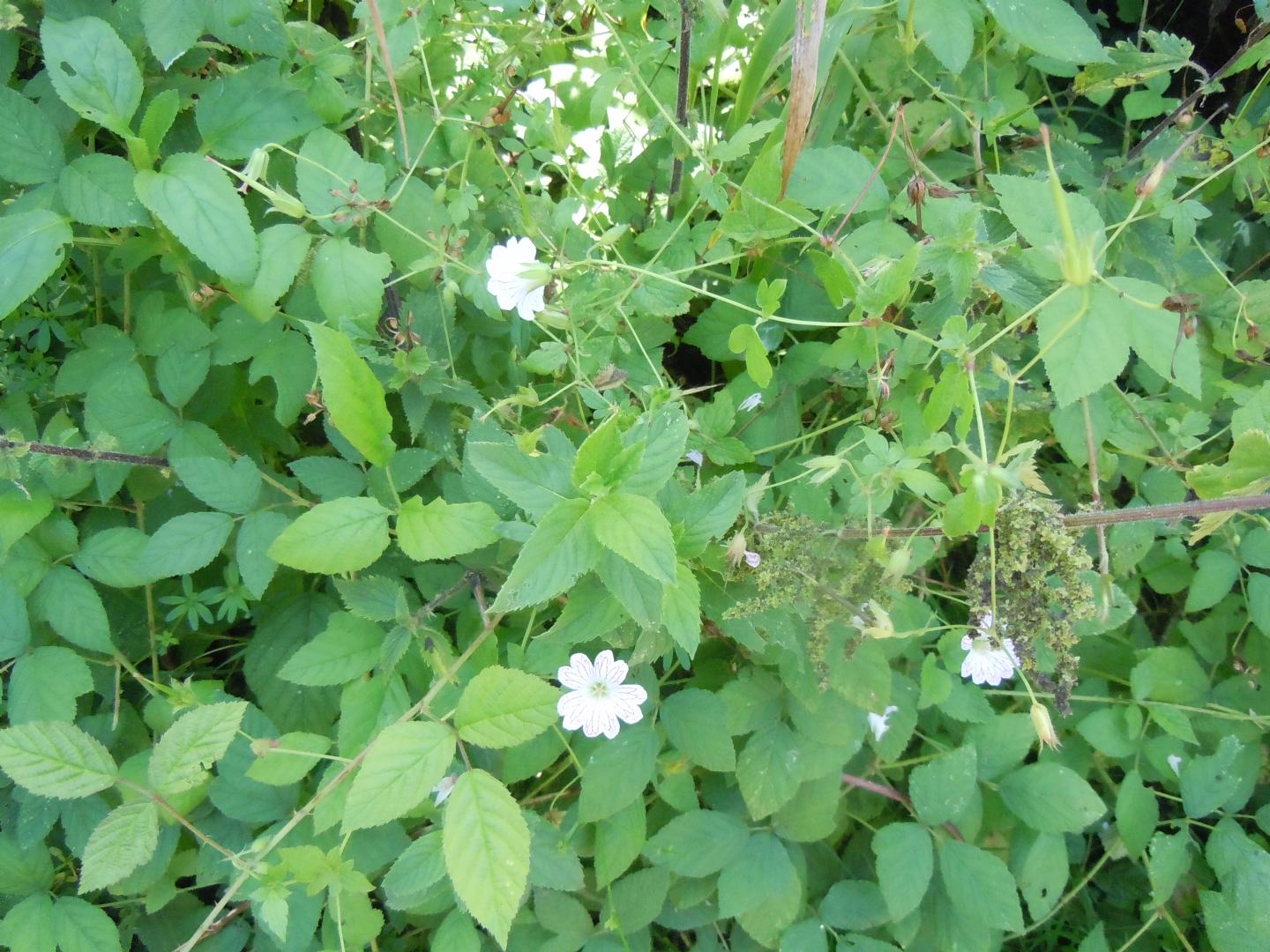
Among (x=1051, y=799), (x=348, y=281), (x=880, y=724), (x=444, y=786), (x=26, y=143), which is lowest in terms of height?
(x=1051, y=799)

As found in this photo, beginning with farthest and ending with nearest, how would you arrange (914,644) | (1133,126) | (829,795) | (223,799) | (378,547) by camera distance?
(1133,126) < (914,644) < (829,795) < (223,799) < (378,547)

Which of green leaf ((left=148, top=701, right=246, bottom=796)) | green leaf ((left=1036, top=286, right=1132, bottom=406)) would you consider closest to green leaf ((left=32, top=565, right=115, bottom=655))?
green leaf ((left=148, top=701, right=246, bottom=796))

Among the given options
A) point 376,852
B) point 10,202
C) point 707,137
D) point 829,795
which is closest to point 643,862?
point 829,795

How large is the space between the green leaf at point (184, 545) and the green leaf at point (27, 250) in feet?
1.19

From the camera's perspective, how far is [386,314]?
1.48 m

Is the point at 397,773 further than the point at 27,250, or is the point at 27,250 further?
the point at 27,250

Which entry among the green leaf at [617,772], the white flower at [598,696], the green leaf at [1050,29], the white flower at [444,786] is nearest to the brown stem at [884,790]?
the green leaf at [617,772]

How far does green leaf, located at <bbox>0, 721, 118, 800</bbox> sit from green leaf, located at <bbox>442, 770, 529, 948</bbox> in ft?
1.75

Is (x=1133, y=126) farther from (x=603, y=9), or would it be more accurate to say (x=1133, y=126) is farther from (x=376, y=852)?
(x=376, y=852)

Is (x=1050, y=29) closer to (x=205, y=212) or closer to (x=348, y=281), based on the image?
(x=348, y=281)

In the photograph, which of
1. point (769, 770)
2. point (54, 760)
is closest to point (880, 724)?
point (769, 770)

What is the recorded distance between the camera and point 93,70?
1.20m

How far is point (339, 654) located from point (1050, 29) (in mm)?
1434

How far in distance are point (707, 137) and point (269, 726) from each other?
3.81ft
